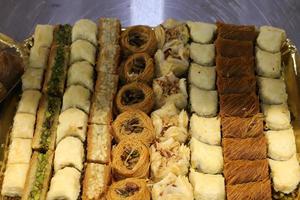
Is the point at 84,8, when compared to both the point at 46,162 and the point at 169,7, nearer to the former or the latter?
the point at 169,7

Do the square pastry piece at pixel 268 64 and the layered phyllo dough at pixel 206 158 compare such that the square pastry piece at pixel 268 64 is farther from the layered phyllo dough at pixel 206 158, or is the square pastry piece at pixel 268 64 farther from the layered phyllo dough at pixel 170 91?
the layered phyllo dough at pixel 206 158

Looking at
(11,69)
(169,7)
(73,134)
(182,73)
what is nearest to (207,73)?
(182,73)

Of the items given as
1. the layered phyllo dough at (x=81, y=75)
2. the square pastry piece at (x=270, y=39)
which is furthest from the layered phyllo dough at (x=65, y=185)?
the square pastry piece at (x=270, y=39)

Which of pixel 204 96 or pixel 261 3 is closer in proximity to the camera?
pixel 204 96

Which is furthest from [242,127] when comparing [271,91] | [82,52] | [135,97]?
[82,52]

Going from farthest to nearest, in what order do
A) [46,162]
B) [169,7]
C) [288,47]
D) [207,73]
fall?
[169,7] < [288,47] < [207,73] < [46,162]
